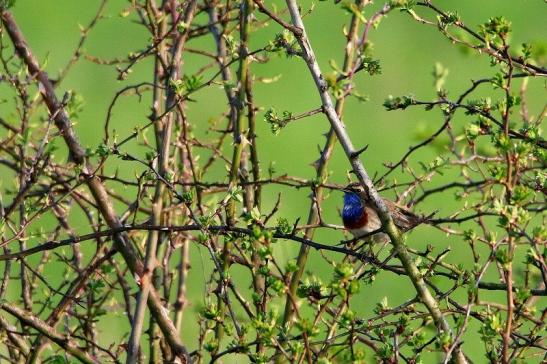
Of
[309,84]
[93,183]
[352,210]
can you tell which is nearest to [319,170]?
[93,183]

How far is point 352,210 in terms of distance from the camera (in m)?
5.10

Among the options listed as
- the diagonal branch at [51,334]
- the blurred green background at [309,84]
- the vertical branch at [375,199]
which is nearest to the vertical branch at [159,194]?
the diagonal branch at [51,334]

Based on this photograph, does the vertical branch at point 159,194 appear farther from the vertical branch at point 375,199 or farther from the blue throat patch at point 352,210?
the blue throat patch at point 352,210

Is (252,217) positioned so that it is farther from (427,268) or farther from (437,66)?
(437,66)

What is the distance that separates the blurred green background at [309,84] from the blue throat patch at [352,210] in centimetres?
285

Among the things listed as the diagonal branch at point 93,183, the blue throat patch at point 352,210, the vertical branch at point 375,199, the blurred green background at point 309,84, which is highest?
the blurred green background at point 309,84

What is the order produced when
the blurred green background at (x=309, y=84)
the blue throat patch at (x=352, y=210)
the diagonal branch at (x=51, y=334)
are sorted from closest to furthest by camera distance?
the diagonal branch at (x=51, y=334) < the blue throat patch at (x=352, y=210) < the blurred green background at (x=309, y=84)

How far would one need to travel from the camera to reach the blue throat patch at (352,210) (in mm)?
5039

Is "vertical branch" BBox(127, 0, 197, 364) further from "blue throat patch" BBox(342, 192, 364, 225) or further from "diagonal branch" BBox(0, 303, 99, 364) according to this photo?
"blue throat patch" BBox(342, 192, 364, 225)

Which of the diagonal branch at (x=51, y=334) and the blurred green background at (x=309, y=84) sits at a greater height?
the blurred green background at (x=309, y=84)

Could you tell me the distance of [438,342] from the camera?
2.60m

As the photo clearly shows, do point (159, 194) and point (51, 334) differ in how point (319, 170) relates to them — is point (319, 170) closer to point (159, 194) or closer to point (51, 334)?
point (159, 194)

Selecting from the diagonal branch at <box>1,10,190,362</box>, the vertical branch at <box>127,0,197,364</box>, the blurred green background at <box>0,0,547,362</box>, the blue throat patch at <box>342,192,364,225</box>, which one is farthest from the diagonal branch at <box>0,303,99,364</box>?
the blurred green background at <box>0,0,547,362</box>

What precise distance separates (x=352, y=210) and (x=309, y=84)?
563 centimetres
